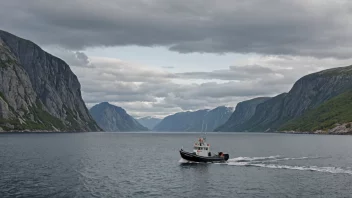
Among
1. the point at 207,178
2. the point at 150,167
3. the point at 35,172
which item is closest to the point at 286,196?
the point at 207,178

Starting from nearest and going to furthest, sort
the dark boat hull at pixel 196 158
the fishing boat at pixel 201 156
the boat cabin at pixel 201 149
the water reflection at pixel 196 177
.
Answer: the water reflection at pixel 196 177
the dark boat hull at pixel 196 158
the fishing boat at pixel 201 156
the boat cabin at pixel 201 149

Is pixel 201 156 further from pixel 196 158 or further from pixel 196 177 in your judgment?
pixel 196 177

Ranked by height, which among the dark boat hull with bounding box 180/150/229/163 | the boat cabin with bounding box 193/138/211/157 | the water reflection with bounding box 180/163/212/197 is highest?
the boat cabin with bounding box 193/138/211/157

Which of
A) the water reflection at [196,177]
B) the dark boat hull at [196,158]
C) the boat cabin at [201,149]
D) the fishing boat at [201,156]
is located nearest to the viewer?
the water reflection at [196,177]

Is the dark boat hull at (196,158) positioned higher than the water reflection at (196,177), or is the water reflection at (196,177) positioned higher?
the dark boat hull at (196,158)

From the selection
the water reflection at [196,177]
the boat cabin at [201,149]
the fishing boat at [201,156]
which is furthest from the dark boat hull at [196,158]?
the water reflection at [196,177]

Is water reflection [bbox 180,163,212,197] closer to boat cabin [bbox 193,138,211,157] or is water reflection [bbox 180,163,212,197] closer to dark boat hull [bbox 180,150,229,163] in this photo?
dark boat hull [bbox 180,150,229,163]

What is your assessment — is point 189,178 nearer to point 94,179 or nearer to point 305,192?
point 94,179

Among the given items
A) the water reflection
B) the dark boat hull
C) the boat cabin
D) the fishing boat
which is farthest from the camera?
the boat cabin

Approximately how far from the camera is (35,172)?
103 metres

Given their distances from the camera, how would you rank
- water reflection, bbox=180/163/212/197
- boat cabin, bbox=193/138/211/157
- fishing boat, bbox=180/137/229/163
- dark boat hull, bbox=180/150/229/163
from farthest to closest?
1. boat cabin, bbox=193/138/211/157
2. fishing boat, bbox=180/137/229/163
3. dark boat hull, bbox=180/150/229/163
4. water reflection, bbox=180/163/212/197

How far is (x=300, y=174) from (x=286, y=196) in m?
32.2

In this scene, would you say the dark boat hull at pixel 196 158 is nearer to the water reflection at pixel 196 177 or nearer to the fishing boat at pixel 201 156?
the fishing boat at pixel 201 156

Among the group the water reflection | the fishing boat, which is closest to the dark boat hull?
the fishing boat
